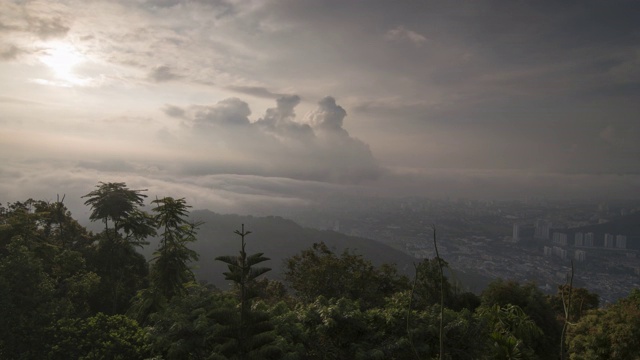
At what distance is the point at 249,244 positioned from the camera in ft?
563

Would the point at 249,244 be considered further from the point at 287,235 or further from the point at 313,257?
the point at 313,257

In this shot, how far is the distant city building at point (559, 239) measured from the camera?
577 feet

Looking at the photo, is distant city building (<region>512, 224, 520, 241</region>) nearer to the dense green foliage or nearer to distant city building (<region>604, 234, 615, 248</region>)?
distant city building (<region>604, 234, 615, 248</region>)

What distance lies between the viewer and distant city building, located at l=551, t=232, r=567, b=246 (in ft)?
577

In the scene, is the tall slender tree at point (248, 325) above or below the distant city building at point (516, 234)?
above

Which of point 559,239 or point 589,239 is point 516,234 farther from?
point 589,239

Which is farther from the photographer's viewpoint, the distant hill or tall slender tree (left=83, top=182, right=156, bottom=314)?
the distant hill

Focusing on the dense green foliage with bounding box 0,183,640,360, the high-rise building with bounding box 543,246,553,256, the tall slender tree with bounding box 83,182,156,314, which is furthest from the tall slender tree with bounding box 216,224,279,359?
the high-rise building with bounding box 543,246,553,256

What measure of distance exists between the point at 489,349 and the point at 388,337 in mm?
3810

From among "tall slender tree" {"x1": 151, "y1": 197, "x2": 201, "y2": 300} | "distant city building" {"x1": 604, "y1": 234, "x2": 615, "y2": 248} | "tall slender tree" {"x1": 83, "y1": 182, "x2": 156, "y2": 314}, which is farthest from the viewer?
"distant city building" {"x1": 604, "y1": 234, "x2": 615, "y2": 248}

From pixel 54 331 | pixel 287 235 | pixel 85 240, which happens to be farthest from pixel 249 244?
pixel 54 331

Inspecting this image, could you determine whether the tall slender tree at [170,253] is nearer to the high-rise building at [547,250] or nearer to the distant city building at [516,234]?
the high-rise building at [547,250]

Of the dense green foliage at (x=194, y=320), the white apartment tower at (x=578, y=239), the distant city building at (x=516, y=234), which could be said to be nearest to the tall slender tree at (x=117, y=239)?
the dense green foliage at (x=194, y=320)

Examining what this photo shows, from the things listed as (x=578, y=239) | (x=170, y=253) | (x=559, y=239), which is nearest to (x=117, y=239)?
(x=170, y=253)
